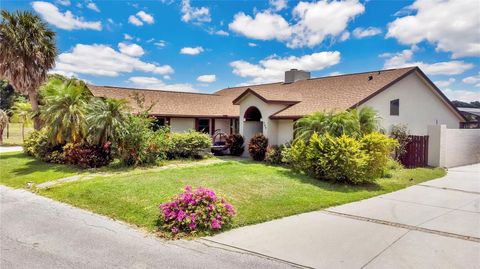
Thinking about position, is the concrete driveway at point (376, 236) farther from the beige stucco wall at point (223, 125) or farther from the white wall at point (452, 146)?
the beige stucco wall at point (223, 125)

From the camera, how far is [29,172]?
12984 millimetres

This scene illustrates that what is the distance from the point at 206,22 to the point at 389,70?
35.8 ft

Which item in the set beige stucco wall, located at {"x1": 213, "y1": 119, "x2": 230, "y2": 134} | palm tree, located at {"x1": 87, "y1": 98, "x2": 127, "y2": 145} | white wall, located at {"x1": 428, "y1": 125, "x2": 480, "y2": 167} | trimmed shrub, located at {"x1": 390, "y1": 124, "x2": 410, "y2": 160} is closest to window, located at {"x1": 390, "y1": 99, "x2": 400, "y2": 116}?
trimmed shrub, located at {"x1": 390, "y1": 124, "x2": 410, "y2": 160}

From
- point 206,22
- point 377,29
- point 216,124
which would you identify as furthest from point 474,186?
point 216,124

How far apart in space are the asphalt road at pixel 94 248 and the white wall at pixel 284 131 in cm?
1126

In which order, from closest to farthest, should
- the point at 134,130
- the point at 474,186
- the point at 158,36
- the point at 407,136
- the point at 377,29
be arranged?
1. the point at 474,186
2. the point at 134,130
3. the point at 407,136
4. the point at 377,29
5. the point at 158,36

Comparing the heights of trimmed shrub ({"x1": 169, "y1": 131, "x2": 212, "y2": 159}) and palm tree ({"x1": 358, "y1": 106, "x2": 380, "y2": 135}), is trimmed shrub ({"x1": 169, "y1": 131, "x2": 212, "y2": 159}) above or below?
below

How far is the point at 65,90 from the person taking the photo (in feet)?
48.2

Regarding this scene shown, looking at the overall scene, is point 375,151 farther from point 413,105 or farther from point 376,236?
point 413,105

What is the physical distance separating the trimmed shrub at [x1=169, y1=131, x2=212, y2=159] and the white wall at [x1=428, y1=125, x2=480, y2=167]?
1157 centimetres

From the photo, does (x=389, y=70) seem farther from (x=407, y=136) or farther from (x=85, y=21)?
(x=85, y=21)

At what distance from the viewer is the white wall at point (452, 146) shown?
49.4 feet

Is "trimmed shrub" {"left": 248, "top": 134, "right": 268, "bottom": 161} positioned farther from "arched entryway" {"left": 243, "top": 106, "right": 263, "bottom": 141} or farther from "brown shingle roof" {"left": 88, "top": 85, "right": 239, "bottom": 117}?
"brown shingle roof" {"left": 88, "top": 85, "right": 239, "bottom": 117}

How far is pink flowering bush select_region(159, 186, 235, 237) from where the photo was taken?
6203mm
